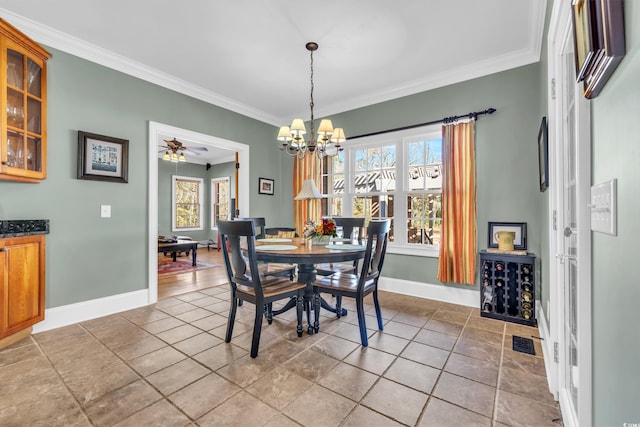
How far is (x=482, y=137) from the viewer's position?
3.30 metres

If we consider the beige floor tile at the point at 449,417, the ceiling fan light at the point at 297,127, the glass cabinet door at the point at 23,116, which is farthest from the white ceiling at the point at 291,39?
Result: the beige floor tile at the point at 449,417

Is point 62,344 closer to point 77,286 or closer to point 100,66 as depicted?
point 77,286

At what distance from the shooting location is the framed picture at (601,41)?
651 millimetres

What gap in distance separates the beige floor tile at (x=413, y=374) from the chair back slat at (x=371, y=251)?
1.97ft

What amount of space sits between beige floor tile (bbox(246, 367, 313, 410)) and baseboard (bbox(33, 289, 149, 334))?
7.34ft

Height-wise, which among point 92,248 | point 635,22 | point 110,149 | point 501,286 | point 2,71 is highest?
point 2,71

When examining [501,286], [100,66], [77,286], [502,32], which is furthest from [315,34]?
[77,286]

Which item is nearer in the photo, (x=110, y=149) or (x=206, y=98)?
(x=110, y=149)

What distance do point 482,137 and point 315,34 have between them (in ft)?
7.00

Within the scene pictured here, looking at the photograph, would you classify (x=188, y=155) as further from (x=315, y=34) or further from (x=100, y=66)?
(x=315, y=34)

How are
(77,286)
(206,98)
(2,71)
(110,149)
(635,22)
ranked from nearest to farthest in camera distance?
(635,22)
(2,71)
(77,286)
(110,149)
(206,98)

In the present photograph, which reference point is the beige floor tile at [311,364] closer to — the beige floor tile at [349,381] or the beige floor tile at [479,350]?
the beige floor tile at [349,381]

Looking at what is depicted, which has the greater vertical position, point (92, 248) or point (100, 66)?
point (100, 66)

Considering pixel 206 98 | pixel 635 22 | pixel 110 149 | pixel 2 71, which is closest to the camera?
pixel 635 22
